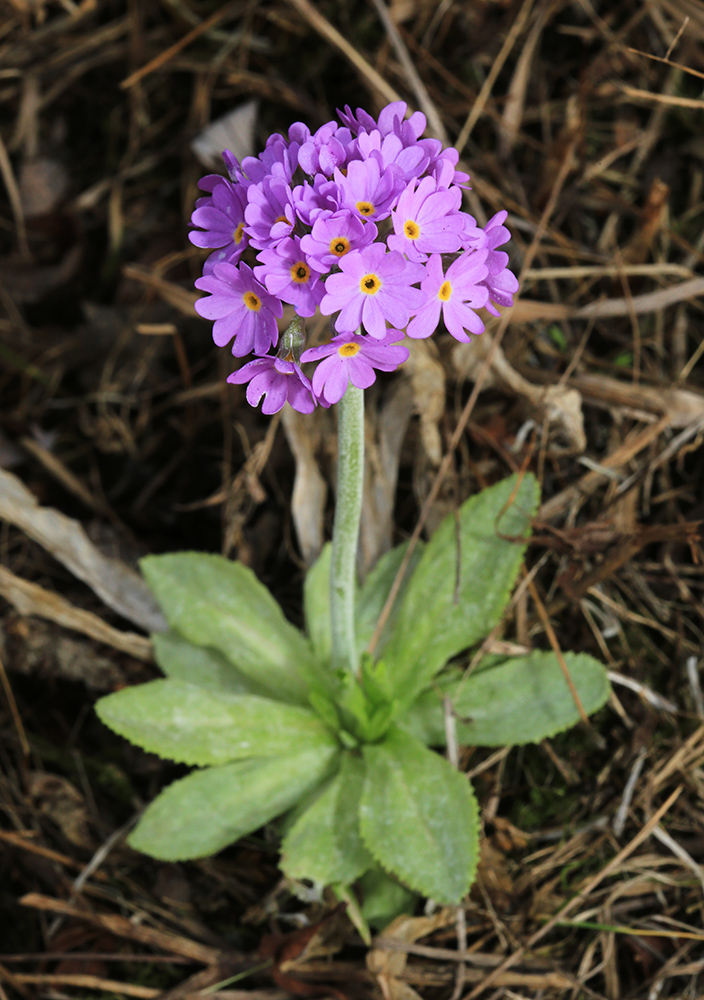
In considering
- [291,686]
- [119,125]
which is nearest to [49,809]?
[291,686]

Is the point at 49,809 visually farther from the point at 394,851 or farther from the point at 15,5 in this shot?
the point at 15,5

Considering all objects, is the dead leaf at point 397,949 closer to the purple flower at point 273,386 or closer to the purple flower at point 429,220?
the purple flower at point 273,386

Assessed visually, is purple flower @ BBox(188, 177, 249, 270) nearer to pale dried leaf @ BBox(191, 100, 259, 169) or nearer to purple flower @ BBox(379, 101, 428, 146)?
purple flower @ BBox(379, 101, 428, 146)

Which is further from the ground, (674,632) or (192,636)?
(192,636)

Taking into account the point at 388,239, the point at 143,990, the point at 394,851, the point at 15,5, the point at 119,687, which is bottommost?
the point at 143,990

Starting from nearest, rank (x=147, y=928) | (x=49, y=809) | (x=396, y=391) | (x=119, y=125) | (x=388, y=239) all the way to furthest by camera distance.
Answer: (x=388, y=239)
(x=147, y=928)
(x=49, y=809)
(x=396, y=391)
(x=119, y=125)

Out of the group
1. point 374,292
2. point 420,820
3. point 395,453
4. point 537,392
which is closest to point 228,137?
point 395,453

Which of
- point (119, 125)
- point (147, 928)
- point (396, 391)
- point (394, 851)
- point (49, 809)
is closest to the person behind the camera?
point (394, 851)
